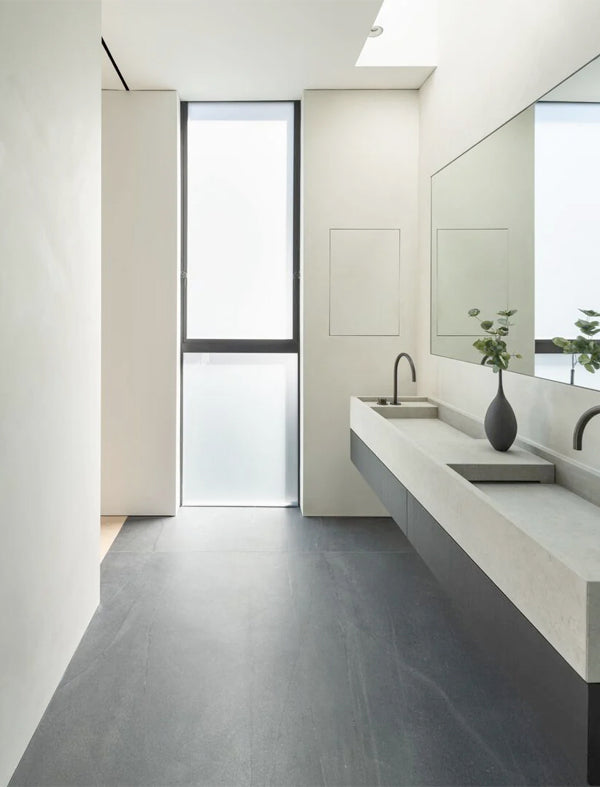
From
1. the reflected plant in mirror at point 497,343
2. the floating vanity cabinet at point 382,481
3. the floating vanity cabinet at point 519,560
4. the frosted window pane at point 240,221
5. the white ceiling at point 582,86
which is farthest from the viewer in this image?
the frosted window pane at point 240,221

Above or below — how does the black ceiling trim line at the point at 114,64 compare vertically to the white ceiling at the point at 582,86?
above

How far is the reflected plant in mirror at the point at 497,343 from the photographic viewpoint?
8.96ft

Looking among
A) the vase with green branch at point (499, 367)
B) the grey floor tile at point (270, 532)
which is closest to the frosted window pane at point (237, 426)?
the grey floor tile at point (270, 532)

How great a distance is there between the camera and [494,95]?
3.05 meters

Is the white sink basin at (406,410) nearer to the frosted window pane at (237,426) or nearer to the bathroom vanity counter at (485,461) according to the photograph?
the bathroom vanity counter at (485,461)

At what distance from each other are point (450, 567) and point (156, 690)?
110 cm

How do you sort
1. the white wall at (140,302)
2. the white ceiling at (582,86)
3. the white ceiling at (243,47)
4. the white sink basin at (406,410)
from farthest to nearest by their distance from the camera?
the white wall at (140,302) → the white sink basin at (406,410) → the white ceiling at (243,47) → the white ceiling at (582,86)

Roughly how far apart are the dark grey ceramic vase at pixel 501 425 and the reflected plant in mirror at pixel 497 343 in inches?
5.2

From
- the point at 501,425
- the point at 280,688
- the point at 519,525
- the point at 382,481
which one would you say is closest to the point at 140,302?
the point at 382,481

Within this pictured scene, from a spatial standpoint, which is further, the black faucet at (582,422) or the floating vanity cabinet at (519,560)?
the black faucet at (582,422)

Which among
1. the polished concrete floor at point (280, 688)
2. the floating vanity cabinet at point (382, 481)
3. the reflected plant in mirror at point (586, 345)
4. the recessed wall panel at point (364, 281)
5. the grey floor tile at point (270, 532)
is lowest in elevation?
the polished concrete floor at point (280, 688)

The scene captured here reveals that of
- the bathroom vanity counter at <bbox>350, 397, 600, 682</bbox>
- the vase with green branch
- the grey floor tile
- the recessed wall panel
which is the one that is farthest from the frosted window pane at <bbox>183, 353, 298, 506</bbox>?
the vase with green branch

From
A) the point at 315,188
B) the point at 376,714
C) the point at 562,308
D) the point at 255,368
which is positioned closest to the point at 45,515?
the point at 376,714

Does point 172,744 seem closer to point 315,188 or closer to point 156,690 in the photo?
point 156,690
